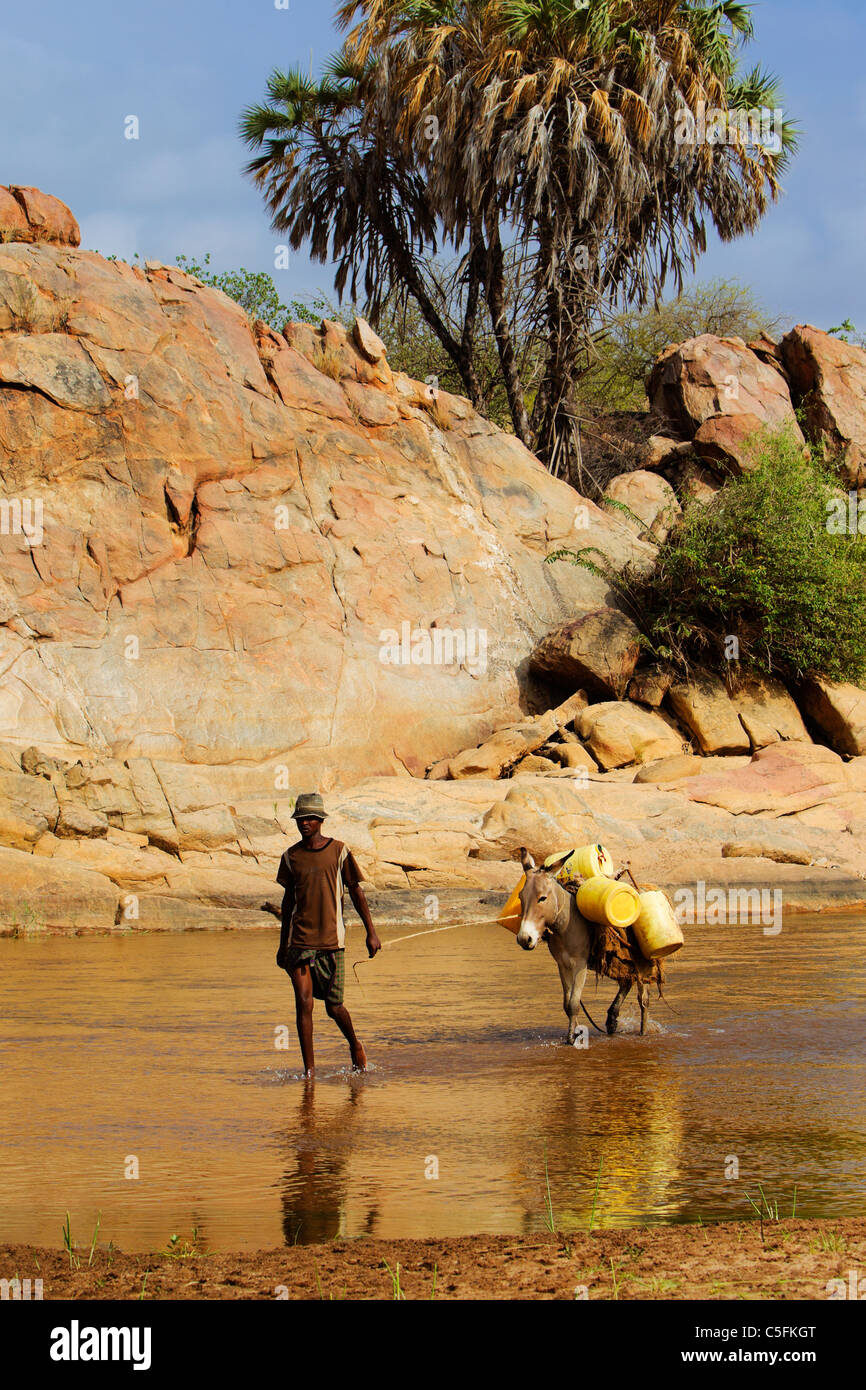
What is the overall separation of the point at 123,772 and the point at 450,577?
8.45m

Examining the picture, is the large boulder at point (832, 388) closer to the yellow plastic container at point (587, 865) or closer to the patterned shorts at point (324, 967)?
the yellow plastic container at point (587, 865)

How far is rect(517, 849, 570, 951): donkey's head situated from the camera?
28.0ft

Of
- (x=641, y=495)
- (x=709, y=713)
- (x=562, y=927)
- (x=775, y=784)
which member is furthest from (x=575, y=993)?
(x=641, y=495)

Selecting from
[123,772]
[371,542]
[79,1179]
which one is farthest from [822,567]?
[79,1179]

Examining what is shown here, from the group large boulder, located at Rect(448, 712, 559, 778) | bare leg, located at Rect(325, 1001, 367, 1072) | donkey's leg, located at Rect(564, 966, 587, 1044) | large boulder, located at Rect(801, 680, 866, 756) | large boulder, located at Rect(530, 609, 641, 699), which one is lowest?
bare leg, located at Rect(325, 1001, 367, 1072)

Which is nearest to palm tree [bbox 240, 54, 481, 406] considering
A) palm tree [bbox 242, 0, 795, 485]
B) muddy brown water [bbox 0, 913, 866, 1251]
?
palm tree [bbox 242, 0, 795, 485]

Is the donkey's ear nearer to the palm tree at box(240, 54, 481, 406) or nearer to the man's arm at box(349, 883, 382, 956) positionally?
the man's arm at box(349, 883, 382, 956)

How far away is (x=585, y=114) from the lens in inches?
1078

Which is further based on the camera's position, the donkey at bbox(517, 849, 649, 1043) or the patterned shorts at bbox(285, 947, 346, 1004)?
the donkey at bbox(517, 849, 649, 1043)

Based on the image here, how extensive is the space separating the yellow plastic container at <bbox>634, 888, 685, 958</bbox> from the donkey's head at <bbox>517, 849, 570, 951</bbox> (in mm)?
530

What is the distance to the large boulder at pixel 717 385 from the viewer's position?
96.0ft

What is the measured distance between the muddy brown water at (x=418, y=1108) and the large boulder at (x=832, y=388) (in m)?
19.0

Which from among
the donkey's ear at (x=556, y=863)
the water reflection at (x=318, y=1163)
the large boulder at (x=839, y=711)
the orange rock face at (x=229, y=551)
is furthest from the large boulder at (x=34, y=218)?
the water reflection at (x=318, y=1163)
